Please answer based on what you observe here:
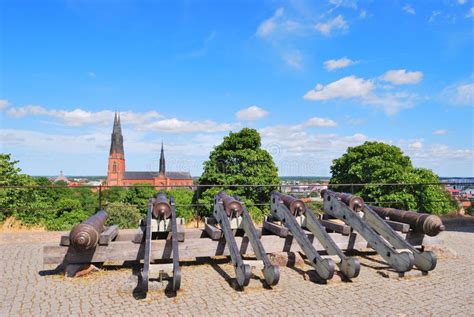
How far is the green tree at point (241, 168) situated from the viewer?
19.3 m

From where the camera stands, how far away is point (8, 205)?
23203mm

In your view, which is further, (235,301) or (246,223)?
(246,223)

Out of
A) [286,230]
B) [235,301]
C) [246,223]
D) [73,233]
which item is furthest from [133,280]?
[286,230]

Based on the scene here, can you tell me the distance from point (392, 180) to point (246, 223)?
17.2 metres

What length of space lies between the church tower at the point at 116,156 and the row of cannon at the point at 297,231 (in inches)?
3890

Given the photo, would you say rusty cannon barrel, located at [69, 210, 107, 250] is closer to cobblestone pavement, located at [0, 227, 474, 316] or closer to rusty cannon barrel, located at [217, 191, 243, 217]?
cobblestone pavement, located at [0, 227, 474, 316]

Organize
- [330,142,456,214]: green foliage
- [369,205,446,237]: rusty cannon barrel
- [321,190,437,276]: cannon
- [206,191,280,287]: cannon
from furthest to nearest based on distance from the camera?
[330,142,456,214]: green foliage < [369,205,446,237]: rusty cannon barrel < [321,190,437,276]: cannon < [206,191,280,287]: cannon

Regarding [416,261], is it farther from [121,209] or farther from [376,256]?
[121,209]

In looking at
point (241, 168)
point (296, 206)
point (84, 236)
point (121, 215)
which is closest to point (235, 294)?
point (84, 236)

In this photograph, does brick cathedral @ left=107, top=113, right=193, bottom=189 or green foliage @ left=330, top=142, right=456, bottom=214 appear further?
brick cathedral @ left=107, top=113, right=193, bottom=189

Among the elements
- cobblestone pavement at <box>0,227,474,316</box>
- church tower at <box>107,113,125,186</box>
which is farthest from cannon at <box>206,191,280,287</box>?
church tower at <box>107,113,125,186</box>

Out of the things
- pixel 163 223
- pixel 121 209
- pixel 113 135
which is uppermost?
pixel 113 135

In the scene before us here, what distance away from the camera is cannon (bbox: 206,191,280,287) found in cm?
403

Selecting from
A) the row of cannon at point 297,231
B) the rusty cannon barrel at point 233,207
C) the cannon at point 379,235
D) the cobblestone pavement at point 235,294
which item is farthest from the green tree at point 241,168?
the cobblestone pavement at point 235,294
